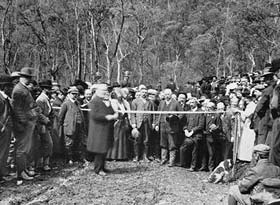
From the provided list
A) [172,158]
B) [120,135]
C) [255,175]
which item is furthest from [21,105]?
[255,175]

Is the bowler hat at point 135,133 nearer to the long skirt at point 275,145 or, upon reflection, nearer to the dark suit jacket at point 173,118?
the dark suit jacket at point 173,118

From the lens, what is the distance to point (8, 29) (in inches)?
1416

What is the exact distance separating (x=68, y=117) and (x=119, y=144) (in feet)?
4.64

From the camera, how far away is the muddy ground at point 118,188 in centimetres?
724

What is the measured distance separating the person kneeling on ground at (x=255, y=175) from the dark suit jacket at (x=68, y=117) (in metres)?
5.11

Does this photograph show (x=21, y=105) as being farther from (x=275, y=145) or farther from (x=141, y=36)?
(x=141, y=36)

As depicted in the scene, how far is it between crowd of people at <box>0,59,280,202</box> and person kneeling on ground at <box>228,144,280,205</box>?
1.24m

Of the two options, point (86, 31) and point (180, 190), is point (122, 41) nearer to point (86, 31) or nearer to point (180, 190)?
point (86, 31)

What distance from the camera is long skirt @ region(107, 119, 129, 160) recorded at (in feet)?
35.0

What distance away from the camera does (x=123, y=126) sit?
10.8 meters

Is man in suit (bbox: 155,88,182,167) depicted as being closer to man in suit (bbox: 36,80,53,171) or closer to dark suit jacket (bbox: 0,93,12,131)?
man in suit (bbox: 36,80,53,171)

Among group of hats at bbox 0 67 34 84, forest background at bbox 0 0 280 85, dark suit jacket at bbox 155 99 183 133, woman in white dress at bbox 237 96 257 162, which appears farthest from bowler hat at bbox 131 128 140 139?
forest background at bbox 0 0 280 85

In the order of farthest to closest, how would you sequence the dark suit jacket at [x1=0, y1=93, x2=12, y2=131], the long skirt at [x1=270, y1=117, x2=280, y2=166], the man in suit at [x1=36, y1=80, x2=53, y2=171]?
the man in suit at [x1=36, y1=80, x2=53, y2=171], the dark suit jacket at [x1=0, y1=93, x2=12, y2=131], the long skirt at [x1=270, y1=117, x2=280, y2=166]

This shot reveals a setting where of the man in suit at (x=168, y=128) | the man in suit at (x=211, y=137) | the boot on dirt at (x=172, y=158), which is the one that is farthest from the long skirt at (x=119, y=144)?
the man in suit at (x=211, y=137)
